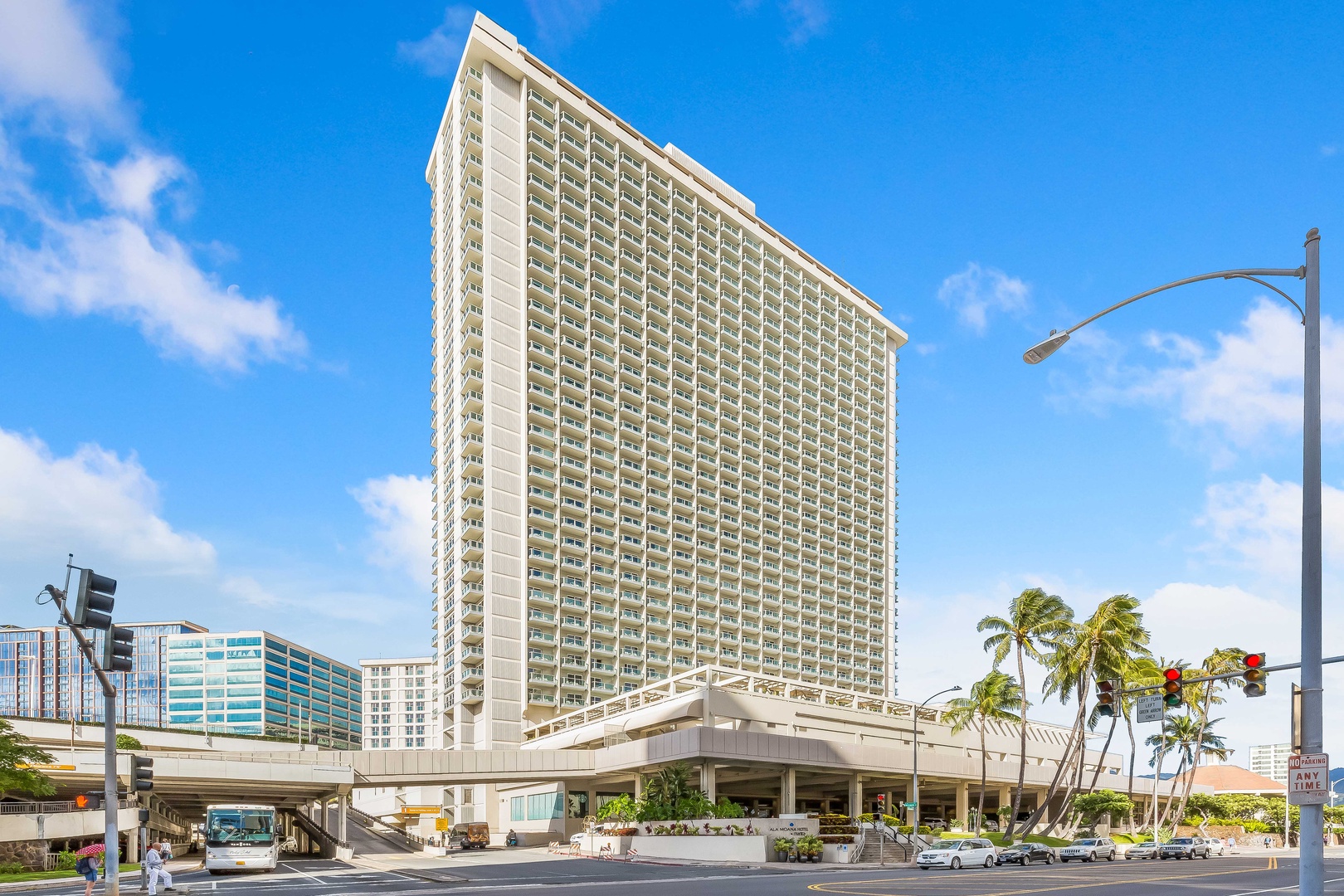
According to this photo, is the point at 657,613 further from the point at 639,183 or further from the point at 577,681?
the point at 639,183

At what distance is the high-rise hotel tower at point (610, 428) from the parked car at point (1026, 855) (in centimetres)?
5593

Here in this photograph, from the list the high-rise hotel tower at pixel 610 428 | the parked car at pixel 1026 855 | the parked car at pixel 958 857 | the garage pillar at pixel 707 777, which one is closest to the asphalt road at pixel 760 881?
the parked car at pixel 958 857

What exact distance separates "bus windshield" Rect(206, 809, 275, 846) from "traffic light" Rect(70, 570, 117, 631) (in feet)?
84.8

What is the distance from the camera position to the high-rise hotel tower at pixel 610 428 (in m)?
108

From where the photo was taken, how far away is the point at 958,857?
49.7 meters

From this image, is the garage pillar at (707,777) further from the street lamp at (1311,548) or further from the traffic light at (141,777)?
the street lamp at (1311,548)

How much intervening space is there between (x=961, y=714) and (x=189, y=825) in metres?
110

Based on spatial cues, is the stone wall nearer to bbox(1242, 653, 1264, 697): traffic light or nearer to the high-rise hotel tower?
bbox(1242, 653, 1264, 697): traffic light

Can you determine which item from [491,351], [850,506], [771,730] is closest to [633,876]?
[771,730]

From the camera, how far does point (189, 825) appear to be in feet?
486

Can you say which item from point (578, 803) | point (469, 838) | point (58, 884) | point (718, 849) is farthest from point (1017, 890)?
point (578, 803)

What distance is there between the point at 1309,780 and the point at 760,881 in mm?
26330

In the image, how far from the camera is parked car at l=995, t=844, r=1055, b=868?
2132 inches

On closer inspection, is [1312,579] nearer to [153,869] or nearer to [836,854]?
[153,869]
